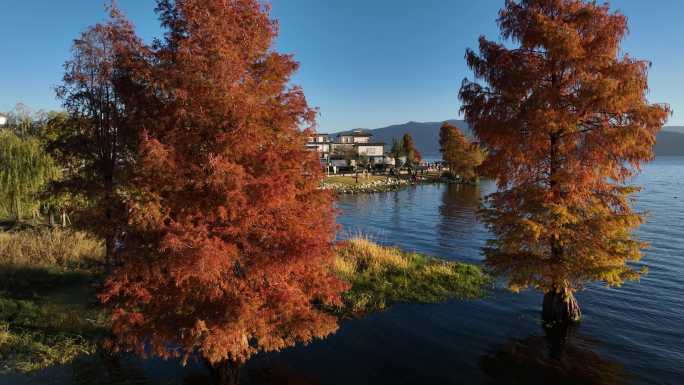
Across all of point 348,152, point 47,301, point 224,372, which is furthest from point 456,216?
point 348,152

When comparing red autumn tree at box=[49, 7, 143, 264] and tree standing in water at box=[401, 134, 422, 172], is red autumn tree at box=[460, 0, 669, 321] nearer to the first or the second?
red autumn tree at box=[49, 7, 143, 264]

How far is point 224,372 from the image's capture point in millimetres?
10211

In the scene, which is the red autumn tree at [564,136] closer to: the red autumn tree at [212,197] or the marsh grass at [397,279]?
the marsh grass at [397,279]

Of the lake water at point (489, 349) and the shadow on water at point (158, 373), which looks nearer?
the shadow on water at point (158, 373)

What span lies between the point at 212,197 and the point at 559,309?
14.0 metres

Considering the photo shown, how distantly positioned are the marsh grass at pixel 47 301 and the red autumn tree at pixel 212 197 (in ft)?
8.08

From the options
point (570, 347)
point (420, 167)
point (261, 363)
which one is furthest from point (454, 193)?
point (261, 363)

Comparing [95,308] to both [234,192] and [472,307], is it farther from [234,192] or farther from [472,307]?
[472,307]

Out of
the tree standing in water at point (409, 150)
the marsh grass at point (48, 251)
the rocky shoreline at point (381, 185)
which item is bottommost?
the marsh grass at point (48, 251)

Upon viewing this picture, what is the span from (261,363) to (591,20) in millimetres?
15314

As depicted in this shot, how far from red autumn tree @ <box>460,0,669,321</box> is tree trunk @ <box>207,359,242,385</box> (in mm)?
9605

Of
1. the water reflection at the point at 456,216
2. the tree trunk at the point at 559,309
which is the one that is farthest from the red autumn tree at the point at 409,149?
the tree trunk at the point at 559,309

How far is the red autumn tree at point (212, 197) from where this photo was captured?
742 centimetres

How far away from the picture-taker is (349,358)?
41.4ft
